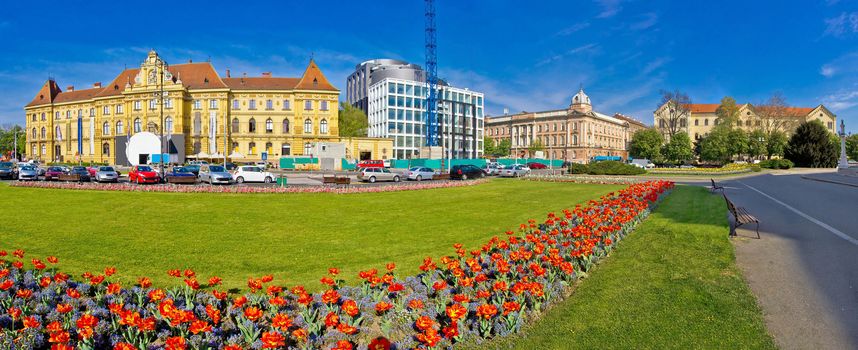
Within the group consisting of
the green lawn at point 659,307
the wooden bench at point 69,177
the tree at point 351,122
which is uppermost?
the tree at point 351,122

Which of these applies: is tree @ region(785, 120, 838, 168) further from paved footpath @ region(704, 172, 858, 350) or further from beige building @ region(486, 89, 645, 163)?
paved footpath @ region(704, 172, 858, 350)

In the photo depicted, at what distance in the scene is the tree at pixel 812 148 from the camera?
6675 centimetres

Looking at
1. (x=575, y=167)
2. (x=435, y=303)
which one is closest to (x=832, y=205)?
(x=435, y=303)

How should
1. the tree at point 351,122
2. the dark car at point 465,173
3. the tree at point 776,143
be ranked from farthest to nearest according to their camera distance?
the tree at point 351,122 < the tree at point 776,143 < the dark car at point 465,173

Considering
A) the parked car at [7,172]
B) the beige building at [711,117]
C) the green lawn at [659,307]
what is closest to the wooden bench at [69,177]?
the parked car at [7,172]

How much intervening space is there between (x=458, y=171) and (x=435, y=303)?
3521cm

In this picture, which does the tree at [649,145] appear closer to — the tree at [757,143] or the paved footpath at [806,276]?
the tree at [757,143]

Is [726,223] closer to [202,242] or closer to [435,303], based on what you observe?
[435,303]

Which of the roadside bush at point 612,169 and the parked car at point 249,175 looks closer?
the parked car at point 249,175

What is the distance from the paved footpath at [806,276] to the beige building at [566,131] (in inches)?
3929

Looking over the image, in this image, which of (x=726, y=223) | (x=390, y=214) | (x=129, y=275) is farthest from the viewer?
(x=390, y=214)

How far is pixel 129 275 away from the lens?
7809 mm

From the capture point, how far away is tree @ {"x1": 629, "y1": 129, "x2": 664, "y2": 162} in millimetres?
80375

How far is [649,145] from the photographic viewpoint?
81500 mm
